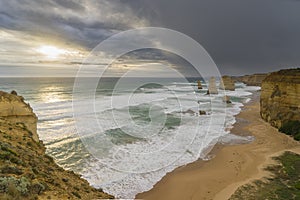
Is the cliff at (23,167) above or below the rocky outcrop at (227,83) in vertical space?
below

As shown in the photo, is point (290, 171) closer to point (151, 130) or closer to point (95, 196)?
point (95, 196)

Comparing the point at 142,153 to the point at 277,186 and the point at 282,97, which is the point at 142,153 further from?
the point at 282,97

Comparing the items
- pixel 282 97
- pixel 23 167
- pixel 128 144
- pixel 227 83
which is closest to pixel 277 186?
pixel 23 167

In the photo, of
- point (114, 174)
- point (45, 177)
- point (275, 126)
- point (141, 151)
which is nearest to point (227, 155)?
point (141, 151)

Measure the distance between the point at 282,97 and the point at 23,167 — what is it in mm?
24334

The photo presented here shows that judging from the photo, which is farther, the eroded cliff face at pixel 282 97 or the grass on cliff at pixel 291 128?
the eroded cliff face at pixel 282 97

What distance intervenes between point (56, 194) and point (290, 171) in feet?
41.6

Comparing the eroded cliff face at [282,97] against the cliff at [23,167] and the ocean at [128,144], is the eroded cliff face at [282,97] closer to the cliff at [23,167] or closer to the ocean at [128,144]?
the ocean at [128,144]

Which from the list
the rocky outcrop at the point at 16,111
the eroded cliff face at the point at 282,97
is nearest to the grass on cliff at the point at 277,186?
the eroded cliff face at the point at 282,97

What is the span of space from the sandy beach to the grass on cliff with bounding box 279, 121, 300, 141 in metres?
0.77

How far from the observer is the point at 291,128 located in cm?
2067

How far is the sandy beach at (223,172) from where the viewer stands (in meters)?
10.8

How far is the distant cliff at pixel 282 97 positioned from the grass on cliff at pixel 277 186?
32.9 ft

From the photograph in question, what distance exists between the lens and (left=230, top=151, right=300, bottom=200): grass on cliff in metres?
9.80
